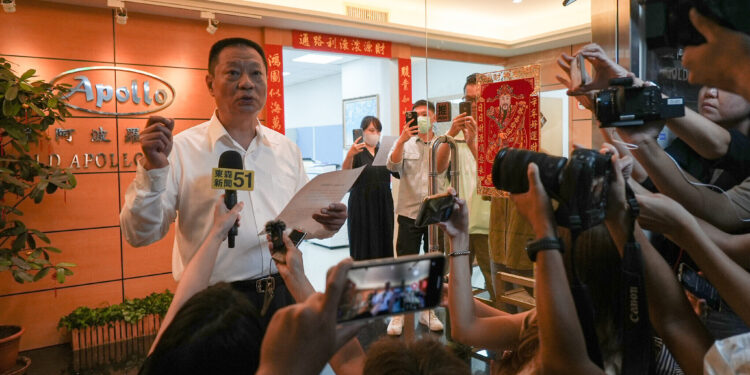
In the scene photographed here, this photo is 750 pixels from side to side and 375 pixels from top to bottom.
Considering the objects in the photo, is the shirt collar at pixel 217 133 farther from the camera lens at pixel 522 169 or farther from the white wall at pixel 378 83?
the white wall at pixel 378 83

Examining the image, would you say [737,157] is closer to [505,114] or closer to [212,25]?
[505,114]

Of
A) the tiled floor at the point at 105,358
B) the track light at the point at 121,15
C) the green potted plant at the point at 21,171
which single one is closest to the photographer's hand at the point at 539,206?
the tiled floor at the point at 105,358

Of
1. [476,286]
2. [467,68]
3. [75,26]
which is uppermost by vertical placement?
[75,26]

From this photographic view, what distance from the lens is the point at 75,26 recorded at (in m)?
3.83

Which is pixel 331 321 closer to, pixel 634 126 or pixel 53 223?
pixel 634 126

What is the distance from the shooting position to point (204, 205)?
163 centimetres

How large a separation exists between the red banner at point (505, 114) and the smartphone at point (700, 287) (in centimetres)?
86

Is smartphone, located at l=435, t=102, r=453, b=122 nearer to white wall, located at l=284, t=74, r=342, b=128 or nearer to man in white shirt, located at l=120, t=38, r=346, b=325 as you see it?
man in white shirt, located at l=120, t=38, r=346, b=325

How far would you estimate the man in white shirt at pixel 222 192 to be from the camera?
1540mm

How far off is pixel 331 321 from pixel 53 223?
3868 millimetres

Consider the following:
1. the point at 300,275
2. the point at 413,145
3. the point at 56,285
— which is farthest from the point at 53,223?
the point at 300,275

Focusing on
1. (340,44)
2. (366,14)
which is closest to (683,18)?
(366,14)

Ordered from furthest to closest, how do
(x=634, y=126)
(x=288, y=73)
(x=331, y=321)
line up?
(x=288, y=73)
(x=634, y=126)
(x=331, y=321)

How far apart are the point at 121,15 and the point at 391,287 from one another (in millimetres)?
4052
